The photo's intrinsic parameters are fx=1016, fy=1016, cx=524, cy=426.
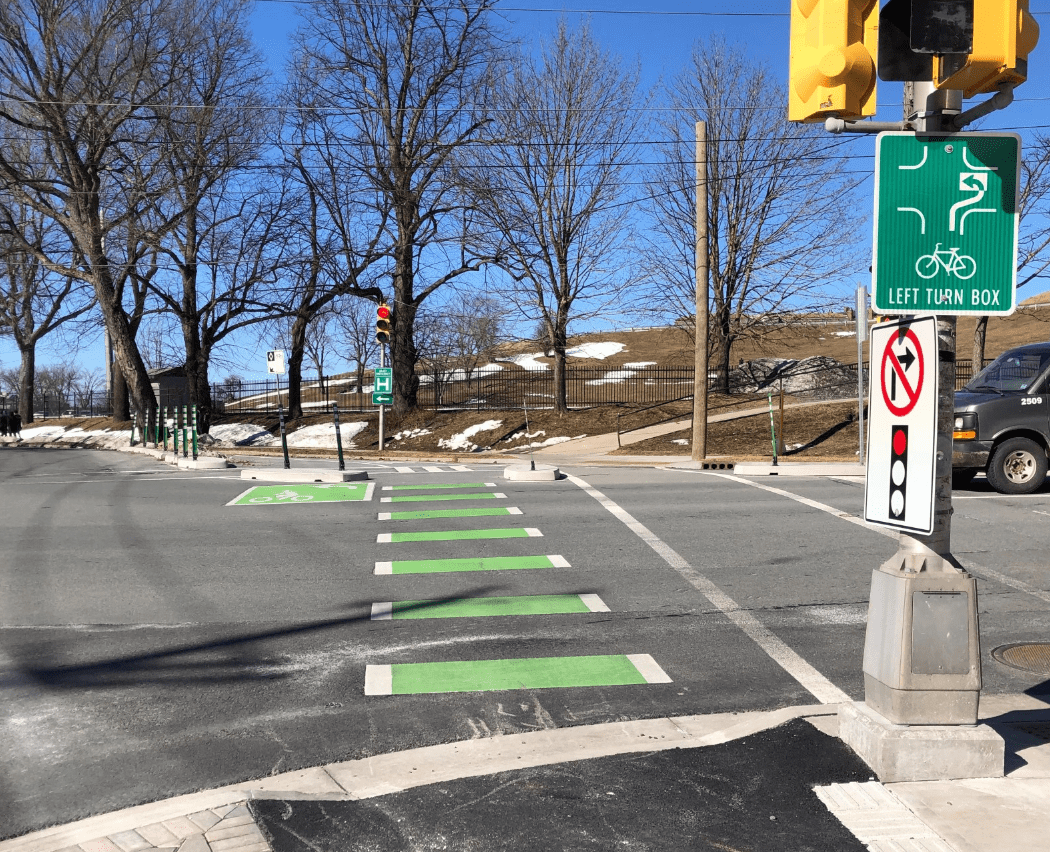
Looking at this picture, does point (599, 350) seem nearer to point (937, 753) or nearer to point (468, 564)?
point (468, 564)

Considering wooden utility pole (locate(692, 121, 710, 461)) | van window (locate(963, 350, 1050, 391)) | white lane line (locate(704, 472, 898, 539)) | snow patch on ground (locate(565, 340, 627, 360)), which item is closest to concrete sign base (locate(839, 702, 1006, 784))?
white lane line (locate(704, 472, 898, 539))

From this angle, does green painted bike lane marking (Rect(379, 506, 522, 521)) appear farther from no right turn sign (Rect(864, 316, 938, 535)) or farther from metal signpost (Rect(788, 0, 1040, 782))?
metal signpost (Rect(788, 0, 1040, 782))

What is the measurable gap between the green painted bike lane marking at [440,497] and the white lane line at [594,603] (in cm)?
597

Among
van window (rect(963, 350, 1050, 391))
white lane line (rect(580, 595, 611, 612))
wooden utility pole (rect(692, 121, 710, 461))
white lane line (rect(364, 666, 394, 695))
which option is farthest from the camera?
wooden utility pole (rect(692, 121, 710, 461))

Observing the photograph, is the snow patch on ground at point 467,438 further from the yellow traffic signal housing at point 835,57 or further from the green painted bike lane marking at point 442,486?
the yellow traffic signal housing at point 835,57

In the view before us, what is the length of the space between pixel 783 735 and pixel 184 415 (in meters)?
22.2

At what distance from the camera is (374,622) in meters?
7.81

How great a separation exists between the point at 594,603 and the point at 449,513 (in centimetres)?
510

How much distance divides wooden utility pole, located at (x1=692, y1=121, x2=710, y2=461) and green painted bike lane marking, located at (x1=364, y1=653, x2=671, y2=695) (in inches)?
624

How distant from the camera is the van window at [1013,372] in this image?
48.5 feet

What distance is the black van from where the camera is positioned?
14523 millimetres

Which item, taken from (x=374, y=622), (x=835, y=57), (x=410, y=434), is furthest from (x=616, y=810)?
(x=410, y=434)

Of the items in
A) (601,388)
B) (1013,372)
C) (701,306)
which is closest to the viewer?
(1013,372)

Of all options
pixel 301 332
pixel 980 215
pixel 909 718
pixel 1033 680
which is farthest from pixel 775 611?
pixel 301 332
